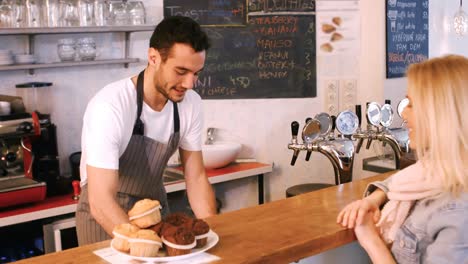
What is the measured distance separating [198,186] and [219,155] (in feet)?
5.16

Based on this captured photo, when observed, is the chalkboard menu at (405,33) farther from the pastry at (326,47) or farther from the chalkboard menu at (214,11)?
the chalkboard menu at (214,11)

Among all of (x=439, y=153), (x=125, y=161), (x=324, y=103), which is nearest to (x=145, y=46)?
(x=324, y=103)

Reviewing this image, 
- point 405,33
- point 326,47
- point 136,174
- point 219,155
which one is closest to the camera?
point 136,174

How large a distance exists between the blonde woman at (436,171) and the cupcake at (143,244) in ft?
2.00

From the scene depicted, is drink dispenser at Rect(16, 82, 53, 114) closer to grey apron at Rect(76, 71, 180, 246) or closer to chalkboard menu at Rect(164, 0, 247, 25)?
chalkboard menu at Rect(164, 0, 247, 25)

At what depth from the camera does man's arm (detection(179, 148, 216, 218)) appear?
2490mm

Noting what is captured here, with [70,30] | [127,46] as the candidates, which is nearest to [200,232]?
[70,30]

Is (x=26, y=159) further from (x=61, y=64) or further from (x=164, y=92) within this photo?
(x=164, y=92)

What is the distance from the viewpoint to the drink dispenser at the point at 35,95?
3605 mm

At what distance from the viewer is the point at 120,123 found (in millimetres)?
2211

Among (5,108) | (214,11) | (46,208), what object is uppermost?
(214,11)

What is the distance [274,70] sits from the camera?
14.7 feet

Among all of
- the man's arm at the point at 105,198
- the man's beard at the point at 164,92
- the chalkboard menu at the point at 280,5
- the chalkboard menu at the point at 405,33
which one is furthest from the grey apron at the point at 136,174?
the chalkboard menu at the point at 405,33

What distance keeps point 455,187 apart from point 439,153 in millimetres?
94
